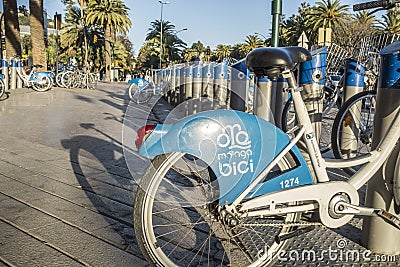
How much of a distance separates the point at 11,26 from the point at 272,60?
66.4 ft

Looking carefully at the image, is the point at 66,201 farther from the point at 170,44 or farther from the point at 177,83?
the point at 170,44

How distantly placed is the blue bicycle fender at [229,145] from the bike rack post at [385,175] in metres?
0.79

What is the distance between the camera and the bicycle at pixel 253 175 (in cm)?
222

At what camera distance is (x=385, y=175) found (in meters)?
2.80

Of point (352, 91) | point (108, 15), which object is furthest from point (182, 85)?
point (108, 15)

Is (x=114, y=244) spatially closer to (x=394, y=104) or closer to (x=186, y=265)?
(x=186, y=265)

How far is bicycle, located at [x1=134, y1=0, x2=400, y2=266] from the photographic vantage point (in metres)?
2.22

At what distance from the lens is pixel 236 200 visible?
230 centimetres

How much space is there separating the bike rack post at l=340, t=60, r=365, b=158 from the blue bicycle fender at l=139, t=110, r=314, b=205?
93.6 inches

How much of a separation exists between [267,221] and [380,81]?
48.7 inches

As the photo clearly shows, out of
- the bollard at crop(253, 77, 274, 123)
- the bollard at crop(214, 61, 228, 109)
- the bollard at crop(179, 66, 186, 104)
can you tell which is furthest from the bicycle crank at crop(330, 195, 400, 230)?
the bollard at crop(179, 66, 186, 104)

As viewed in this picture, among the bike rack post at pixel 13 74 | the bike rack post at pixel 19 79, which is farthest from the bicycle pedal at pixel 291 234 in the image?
the bike rack post at pixel 19 79

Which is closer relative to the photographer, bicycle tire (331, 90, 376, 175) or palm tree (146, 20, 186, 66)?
bicycle tire (331, 90, 376, 175)

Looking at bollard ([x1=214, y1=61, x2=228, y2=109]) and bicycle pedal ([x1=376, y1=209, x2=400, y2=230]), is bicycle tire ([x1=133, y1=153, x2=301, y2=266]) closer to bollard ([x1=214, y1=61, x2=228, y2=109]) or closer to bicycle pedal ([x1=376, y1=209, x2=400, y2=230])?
bicycle pedal ([x1=376, y1=209, x2=400, y2=230])
